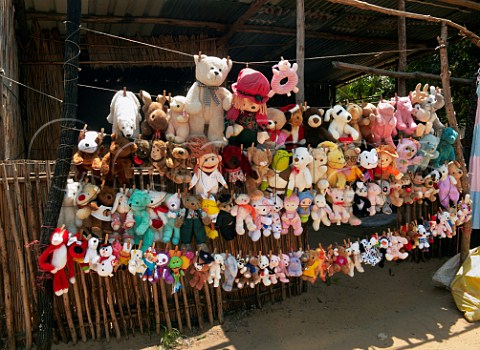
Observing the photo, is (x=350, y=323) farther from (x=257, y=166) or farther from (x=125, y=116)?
(x=125, y=116)

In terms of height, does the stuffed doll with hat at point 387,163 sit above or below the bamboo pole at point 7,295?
above

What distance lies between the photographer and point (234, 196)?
122 inches

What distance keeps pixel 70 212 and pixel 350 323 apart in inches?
109

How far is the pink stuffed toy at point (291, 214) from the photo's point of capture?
3.19 m

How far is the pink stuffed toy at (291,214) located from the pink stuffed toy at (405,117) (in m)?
1.36

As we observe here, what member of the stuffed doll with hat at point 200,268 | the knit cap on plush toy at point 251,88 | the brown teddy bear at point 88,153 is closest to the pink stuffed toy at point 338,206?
the knit cap on plush toy at point 251,88

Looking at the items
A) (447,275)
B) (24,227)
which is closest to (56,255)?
(24,227)

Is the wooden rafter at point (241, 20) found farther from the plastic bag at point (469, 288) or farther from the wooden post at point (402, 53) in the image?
the plastic bag at point (469, 288)

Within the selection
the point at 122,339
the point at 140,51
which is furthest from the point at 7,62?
the point at 122,339

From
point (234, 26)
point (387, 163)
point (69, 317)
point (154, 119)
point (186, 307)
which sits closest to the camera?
point (154, 119)

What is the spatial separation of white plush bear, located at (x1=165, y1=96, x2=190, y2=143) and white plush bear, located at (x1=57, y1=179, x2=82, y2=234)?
0.79m

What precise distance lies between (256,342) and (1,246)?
2.24m

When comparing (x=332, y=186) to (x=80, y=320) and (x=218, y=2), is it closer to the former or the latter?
(x=80, y=320)

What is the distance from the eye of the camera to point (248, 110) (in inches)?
115
